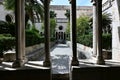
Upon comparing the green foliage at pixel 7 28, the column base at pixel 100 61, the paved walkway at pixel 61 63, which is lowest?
the paved walkway at pixel 61 63

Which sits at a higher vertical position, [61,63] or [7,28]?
[7,28]

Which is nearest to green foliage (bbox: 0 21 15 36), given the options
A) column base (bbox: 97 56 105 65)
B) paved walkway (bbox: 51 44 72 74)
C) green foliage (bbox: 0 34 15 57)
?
paved walkway (bbox: 51 44 72 74)

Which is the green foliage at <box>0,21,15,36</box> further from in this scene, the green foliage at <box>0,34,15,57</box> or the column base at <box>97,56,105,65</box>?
the column base at <box>97,56,105,65</box>

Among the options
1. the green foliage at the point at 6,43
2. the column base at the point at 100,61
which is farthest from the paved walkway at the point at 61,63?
the green foliage at the point at 6,43

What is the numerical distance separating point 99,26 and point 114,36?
2215 mm

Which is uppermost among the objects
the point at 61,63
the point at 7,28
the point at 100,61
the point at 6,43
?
the point at 7,28

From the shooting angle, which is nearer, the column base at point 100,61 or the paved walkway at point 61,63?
the column base at point 100,61

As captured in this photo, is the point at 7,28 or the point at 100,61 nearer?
the point at 100,61

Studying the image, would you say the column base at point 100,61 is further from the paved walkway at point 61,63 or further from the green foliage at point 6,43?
the green foliage at point 6,43

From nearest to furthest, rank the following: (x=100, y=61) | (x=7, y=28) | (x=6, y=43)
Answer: (x=100, y=61) → (x=6, y=43) → (x=7, y=28)

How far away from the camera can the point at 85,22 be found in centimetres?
4391

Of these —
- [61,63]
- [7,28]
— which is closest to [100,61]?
[61,63]

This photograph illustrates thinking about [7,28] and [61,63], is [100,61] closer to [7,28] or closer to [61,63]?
[61,63]

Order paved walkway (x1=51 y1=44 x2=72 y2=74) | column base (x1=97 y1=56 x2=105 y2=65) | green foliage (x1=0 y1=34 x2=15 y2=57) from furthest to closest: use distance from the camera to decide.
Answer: green foliage (x1=0 y1=34 x2=15 y2=57)
paved walkway (x1=51 y1=44 x2=72 y2=74)
column base (x1=97 y1=56 x2=105 y2=65)
